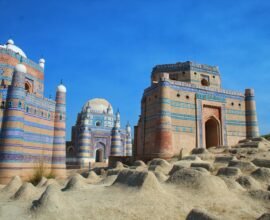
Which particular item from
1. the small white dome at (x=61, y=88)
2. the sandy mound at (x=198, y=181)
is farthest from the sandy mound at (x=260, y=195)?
the small white dome at (x=61, y=88)

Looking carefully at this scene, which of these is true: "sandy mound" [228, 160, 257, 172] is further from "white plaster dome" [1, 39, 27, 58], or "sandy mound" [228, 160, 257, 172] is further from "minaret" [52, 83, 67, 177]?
"white plaster dome" [1, 39, 27, 58]

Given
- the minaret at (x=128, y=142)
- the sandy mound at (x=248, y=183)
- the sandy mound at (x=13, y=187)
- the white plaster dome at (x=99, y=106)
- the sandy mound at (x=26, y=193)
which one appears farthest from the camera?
the minaret at (x=128, y=142)

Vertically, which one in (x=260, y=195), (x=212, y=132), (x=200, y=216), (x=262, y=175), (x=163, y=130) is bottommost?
(x=200, y=216)

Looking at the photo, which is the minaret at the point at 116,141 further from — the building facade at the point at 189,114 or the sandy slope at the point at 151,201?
the sandy slope at the point at 151,201

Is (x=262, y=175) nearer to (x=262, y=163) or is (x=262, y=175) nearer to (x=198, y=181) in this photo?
(x=262, y=163)

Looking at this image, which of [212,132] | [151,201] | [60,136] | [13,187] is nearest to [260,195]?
[151,201]

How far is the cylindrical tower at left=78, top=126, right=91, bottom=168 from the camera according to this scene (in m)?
37.6

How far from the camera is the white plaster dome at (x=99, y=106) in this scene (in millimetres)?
44797

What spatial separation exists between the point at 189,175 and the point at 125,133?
35501 millimetres

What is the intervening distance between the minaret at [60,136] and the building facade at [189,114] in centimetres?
623

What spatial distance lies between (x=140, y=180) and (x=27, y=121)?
1438cm

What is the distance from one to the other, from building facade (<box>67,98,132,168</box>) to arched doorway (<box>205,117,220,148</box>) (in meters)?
17.3

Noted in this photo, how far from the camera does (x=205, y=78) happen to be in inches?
1032

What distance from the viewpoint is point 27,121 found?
2127 centimetres
